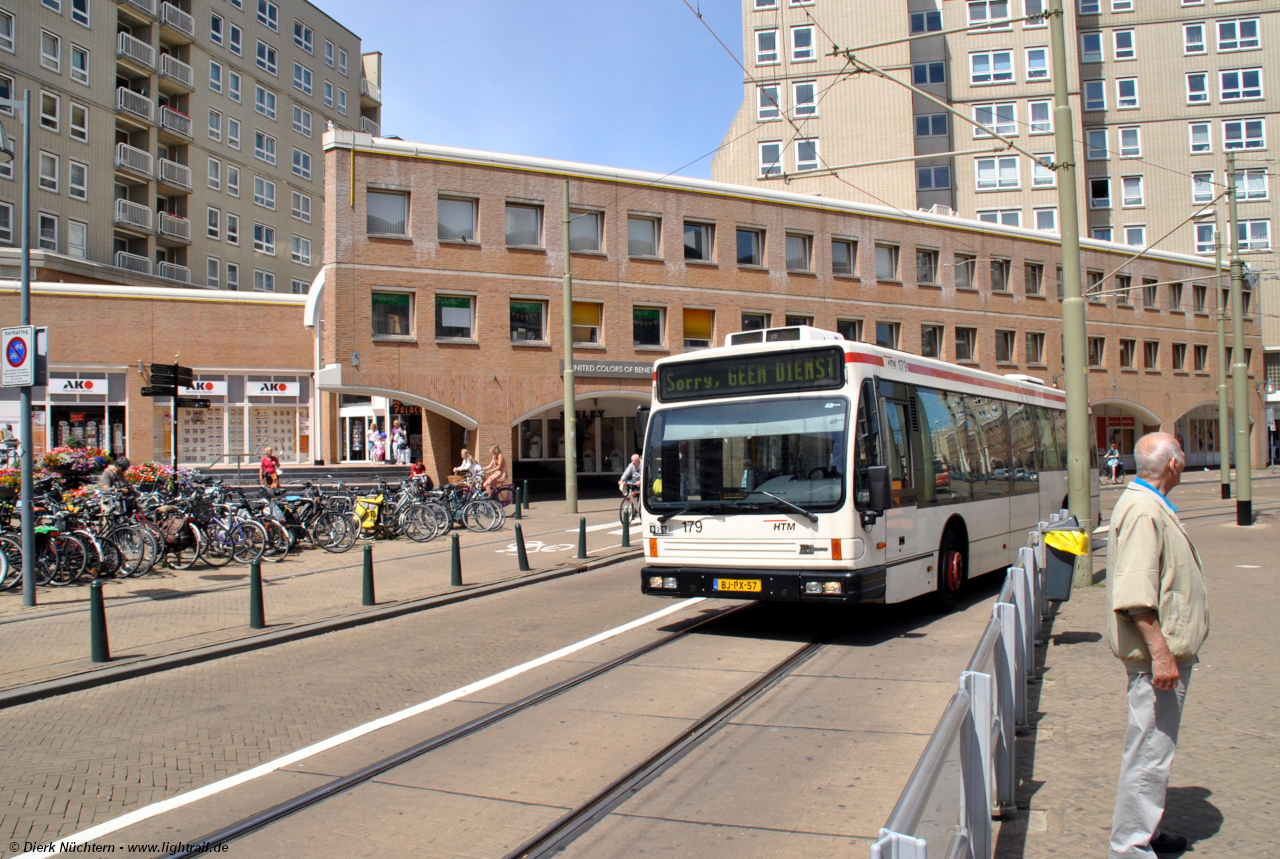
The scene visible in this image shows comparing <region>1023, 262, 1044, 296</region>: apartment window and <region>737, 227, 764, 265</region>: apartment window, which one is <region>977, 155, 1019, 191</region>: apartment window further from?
<region>737, 227, 764, 265</region>: apartment window

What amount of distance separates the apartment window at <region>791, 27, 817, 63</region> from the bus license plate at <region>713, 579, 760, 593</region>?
45.8 m

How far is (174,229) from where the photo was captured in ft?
139

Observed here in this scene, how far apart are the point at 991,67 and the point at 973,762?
56204 millimetres

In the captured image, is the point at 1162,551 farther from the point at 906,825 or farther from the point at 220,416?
the point at 220,416

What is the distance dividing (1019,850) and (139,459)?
3293cm

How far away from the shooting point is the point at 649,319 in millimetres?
31391

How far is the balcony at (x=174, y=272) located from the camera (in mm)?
42062

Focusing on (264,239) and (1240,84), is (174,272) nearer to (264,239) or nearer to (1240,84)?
(264,239)

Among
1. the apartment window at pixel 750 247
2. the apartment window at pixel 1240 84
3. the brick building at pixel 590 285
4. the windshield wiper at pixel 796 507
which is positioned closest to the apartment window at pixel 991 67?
the apartment window at pixel 1240 84

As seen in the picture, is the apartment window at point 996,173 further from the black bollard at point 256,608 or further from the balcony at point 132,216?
the black bollard at point 256,608

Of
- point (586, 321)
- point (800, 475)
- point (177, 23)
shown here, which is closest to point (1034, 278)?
point (586, 321)

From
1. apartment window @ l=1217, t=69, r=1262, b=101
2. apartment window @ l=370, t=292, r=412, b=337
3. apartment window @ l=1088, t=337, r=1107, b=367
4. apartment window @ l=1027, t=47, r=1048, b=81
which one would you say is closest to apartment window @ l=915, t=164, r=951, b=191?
apartment window @ l=1027, t=47, r=1048, b=81

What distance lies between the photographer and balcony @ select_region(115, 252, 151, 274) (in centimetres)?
3956

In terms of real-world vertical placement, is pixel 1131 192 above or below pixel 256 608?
above
